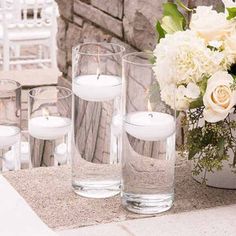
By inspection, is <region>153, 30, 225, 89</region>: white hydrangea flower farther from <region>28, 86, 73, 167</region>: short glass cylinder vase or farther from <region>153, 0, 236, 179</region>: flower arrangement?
<region>28, 86, 73, 167</region>: short glass cylinder vase

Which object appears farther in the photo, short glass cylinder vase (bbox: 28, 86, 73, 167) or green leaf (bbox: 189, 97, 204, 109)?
short glass cylinder vase (bbox: 28, 86, 73, 167)

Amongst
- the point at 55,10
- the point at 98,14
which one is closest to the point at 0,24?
the point at 55,10

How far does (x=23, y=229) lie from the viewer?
4.02 ft

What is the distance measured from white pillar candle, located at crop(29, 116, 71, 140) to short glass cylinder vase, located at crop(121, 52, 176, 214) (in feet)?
1.09

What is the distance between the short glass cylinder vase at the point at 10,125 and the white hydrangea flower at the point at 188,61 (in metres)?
0.40

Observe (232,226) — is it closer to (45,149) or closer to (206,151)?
(206,151)

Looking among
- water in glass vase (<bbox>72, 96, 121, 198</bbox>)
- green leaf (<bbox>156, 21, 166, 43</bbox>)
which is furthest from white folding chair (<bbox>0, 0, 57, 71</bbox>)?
water in glass vase (<bbox>72, 96, 121, 198</bbox>)

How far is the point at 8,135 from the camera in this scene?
5.42 feet

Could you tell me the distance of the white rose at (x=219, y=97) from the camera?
1363 millimetres

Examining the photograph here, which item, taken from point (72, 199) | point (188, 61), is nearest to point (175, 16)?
point (188, 61)

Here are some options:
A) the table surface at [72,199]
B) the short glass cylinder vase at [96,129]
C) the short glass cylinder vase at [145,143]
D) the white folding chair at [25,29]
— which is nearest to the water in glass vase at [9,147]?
the table surface at [72,199]

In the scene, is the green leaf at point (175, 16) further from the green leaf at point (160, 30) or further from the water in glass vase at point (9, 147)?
the water in glass vase at point (9, 147)

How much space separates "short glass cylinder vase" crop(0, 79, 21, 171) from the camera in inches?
65.4

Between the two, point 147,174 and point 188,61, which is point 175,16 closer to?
point 188,61
